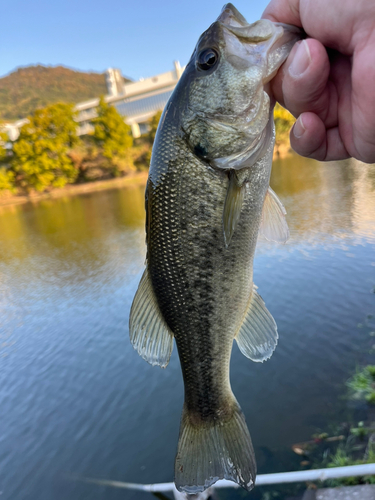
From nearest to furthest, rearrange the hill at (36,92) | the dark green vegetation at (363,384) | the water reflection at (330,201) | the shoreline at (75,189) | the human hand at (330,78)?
the human hand at (330,78), the dark green vegetation at (363,384), the water reflection at (330,201), the shoreline at (75,189), the hill at (36,92)

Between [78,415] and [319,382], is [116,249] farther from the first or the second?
[319,382]

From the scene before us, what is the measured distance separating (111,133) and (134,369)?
41360 millimetres

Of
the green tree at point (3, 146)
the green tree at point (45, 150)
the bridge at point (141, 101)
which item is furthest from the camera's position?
the bridge at point (141, 101)

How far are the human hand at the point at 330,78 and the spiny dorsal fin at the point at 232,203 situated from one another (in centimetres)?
44

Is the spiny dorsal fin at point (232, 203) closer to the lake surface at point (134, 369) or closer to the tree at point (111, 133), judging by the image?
the lake surface at point (134, 369)

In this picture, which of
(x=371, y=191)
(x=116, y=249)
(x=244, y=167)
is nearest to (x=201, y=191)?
(x=244, y=167)

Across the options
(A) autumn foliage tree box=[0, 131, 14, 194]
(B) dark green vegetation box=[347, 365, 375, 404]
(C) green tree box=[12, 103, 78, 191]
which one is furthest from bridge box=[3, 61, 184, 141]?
(B) dark green vegetation box=[347, 365, 375, 404]

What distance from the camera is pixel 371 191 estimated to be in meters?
13.3

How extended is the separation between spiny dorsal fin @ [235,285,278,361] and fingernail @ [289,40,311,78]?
44.2 inches

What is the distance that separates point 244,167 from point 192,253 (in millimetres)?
482

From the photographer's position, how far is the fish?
149 cm

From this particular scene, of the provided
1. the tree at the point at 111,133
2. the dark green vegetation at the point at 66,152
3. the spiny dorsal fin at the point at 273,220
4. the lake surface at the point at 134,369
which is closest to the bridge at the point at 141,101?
the tree at the point at 111,133

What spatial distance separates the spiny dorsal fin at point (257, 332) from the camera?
1875mm

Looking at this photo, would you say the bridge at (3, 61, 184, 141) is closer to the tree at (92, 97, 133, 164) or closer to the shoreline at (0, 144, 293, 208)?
the tree at (92, 97, 133, 164)
